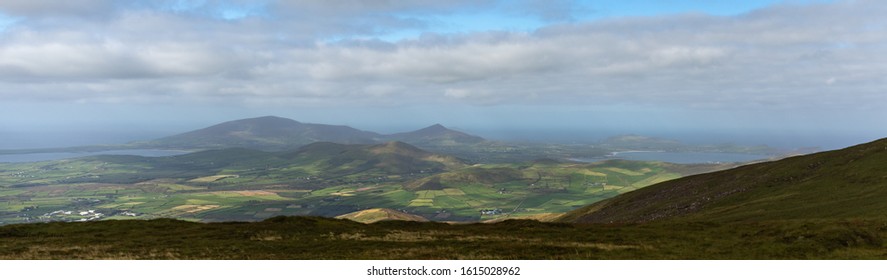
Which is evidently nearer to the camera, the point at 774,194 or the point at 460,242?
the point at 460,242

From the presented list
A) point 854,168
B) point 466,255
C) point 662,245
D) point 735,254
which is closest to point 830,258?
point 735,254

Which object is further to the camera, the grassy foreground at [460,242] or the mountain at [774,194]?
the mountain at [774,194]

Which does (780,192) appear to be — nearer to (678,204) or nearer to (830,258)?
(678,204)

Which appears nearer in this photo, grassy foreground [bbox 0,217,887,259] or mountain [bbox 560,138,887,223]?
grassy foreground [bbox 0,217,887,259]

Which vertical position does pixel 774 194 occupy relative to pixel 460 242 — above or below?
above
